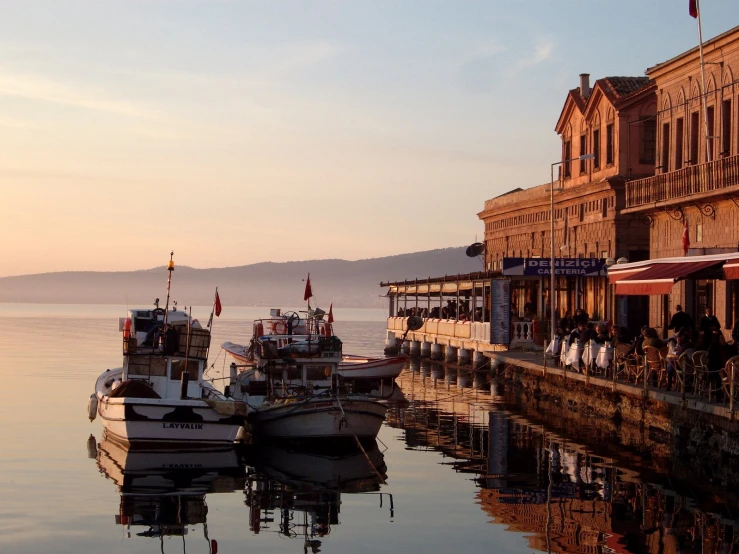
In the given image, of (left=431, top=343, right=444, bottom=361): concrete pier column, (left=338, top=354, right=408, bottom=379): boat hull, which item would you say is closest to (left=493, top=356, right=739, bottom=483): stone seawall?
(left=338, top=354, right=408, bottom=379): boat hull

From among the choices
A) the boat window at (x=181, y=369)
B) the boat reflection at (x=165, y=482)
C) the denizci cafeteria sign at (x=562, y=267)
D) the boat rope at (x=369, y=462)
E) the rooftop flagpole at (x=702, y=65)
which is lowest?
the boat reflection at (x=165, y=482)

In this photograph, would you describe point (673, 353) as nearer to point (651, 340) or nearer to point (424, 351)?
point (651, 340)

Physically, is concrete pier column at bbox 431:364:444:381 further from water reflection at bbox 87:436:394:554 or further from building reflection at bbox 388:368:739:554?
water reflection at bbox 87:436:394:554

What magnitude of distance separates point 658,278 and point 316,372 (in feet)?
34.0

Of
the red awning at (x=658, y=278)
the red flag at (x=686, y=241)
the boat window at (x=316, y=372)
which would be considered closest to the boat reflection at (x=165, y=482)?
the boat window at (x=316, y=372)

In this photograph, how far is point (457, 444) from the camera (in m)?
32.3

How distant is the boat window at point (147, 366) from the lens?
32031 millimetres

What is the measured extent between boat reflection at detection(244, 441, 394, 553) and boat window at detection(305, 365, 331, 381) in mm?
3834

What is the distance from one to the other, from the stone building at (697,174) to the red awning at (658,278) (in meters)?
4.45

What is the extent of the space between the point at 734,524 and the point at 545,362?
22325 millimetres

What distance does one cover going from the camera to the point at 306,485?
25.8 m

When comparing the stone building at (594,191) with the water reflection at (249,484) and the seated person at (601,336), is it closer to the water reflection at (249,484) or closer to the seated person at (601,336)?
the seated person at (601,336)

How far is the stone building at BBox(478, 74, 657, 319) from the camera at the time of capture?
5478 cm

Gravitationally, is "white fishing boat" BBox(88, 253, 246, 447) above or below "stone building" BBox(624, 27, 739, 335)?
below
